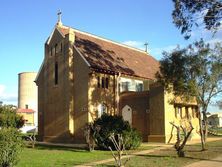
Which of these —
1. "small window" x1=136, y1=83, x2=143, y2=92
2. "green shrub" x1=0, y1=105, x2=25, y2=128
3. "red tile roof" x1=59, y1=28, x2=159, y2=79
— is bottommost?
"green shrub" x1=0, y1=105, x2=25, y2=128

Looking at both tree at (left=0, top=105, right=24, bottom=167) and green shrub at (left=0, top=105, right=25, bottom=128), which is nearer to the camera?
tree at (left=0, top=105, right=24, bottom=167)

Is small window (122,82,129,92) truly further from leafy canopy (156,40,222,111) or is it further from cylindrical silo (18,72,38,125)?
cylindrical silo (18,72,38,125)

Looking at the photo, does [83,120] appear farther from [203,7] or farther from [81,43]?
[203,7]

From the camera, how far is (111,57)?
4159cm

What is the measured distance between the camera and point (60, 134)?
3844cm

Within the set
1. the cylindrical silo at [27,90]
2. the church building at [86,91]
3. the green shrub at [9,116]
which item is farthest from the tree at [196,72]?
the cylindrical silo at [27,90]

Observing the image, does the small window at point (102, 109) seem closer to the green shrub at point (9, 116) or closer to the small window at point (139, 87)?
the small window at point (139, 87)

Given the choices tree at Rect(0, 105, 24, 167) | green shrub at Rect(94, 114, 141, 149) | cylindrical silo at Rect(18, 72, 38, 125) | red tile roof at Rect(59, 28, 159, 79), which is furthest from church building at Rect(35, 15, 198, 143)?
cylindrical silo at Rect(18, 72, 38, 125)

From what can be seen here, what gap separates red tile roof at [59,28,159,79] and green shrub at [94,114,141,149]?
8905 mm

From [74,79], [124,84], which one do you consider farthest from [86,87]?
[124,84]

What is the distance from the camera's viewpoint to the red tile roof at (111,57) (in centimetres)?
3841

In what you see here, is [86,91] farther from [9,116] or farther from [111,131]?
[9,116]

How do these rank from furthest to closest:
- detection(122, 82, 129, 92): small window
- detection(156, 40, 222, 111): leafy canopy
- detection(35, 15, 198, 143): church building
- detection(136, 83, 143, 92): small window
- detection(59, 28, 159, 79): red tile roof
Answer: detection(136, 83, 143, 92): small window → detection(122, 82, 129, 92): small window → detection(59, 28, 159, 79): red tile roof → detection(35, 15, 198, 143): church building → detection(156, 40, 222, 111): leafy canopy

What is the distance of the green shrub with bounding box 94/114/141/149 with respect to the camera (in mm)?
28219
